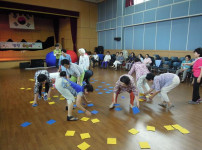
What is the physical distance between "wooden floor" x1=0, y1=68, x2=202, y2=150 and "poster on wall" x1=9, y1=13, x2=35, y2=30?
1023cm

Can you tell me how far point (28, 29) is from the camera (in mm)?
13344

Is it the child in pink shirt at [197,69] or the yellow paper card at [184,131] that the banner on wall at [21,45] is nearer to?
the child in pink shirt at [197,69]

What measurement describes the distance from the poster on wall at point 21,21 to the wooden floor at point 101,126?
10.2 m

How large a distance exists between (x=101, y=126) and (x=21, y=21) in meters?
12.7

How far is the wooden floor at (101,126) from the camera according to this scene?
6.94ft

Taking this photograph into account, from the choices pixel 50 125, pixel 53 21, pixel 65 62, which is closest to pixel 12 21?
pixel 53 21

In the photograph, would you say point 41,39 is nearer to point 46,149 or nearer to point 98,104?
point 98,104

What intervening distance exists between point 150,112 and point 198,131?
93cm

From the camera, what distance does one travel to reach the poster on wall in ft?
37.9

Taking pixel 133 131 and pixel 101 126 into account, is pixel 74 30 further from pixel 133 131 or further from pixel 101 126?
pixel 133 131

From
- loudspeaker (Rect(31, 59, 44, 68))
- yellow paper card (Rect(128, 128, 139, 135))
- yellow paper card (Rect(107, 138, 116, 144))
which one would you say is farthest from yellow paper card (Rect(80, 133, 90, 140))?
loudspeaker (Rect(31, 59, 44, 68))

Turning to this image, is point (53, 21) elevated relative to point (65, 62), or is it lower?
elevated

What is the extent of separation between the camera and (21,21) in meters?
12.0

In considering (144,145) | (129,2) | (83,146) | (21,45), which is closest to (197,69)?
(144,145)
